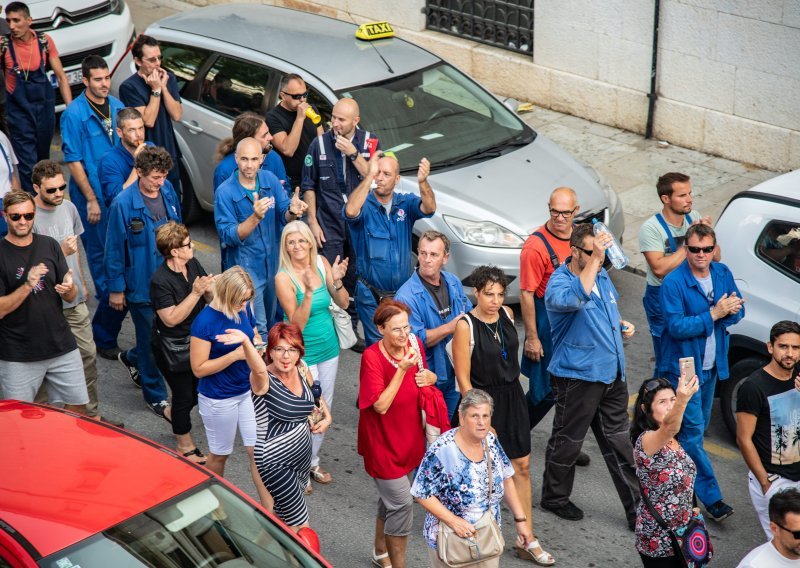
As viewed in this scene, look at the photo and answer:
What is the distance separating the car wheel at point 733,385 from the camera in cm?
809

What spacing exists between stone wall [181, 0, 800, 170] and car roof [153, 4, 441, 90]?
3181mm

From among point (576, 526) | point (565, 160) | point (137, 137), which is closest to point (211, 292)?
point (137, 137)

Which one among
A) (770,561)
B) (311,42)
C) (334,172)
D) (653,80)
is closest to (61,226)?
(334,172)

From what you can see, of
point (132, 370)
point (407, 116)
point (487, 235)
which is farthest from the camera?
point (407, 116)

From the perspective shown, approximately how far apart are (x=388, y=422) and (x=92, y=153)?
4.20 meters

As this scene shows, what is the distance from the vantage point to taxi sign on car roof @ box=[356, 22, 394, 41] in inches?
437

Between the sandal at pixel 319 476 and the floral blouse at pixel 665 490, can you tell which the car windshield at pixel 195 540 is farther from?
the sandal at pixel 319 476

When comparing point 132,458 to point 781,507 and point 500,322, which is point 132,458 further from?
point 781,507

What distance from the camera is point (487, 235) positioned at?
9648 millimetres

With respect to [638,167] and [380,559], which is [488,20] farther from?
[380,559]

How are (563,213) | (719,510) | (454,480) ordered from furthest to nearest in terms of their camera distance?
(563,213) < (719,510) < (454,480)

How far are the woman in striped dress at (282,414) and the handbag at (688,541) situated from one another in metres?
1.93

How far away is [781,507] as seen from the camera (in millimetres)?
5785

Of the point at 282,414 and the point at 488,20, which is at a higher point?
the point at 282,414
